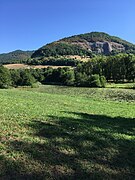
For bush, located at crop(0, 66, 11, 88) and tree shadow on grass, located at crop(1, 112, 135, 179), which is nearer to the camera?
tree shadow on grass, located at crop(1, 112, 135, 179)

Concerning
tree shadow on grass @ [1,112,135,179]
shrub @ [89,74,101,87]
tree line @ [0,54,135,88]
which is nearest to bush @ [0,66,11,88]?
tree line @ [0,54,135,88]

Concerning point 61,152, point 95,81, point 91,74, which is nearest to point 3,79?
point 95,81

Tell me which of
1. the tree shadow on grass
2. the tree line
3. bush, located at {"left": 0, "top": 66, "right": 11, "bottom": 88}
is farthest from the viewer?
the tree line

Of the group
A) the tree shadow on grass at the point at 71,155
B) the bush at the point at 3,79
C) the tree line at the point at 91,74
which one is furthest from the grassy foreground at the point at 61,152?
the tree line at the point at 91,74

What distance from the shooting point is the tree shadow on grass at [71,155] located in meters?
11.7

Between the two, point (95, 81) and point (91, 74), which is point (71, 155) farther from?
point (91, 74)

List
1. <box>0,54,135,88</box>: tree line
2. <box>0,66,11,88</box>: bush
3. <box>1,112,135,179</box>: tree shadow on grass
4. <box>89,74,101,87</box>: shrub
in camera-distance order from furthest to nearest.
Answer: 1. <box>0,54,135,88</box>: tree line
2. <box>89,74,101,87</box>: shrub
3. <box>0,66,11,88</box>: bush
4. <box>1,112,135,179</box>: tree shadow on grass

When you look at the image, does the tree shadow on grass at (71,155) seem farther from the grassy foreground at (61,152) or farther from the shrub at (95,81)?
the shrub at (95,81)

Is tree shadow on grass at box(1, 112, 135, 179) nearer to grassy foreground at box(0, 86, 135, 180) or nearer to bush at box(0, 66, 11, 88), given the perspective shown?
grassy foreground at box(0, 86, 135, 180)

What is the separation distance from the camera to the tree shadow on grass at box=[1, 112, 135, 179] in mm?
11664

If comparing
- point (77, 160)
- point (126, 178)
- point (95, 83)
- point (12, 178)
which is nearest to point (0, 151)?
point (12, 178)

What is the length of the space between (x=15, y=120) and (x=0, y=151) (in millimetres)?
6780

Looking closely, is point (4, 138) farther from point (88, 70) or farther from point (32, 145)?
point (88, 70)

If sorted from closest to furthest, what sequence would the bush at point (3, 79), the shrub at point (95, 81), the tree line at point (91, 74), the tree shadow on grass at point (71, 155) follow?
the tree shadow on grass at point (71, 155)
the bush at point (3, 79)
the shrub at point (95, 81)
the tree line at point (91, 74)
